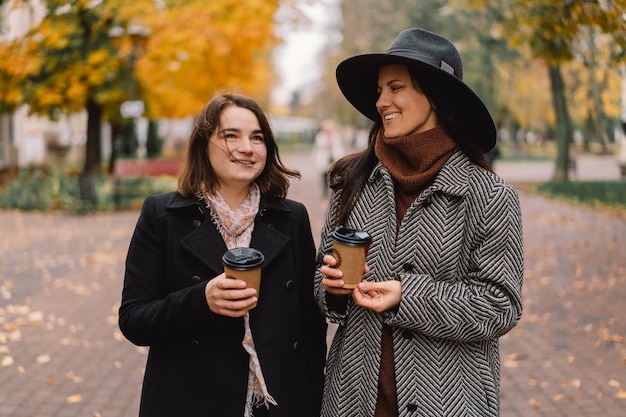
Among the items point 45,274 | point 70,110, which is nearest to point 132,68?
point 70,110

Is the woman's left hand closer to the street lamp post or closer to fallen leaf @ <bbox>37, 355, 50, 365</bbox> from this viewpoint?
fallen leaf @ <bbox>37, 355, 50, 365</bbox>

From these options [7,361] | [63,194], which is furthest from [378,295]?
[63,194]

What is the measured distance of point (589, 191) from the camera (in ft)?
63.1

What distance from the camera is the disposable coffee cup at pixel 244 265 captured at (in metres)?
1.97

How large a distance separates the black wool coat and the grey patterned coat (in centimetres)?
25

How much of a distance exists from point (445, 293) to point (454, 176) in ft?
1.23

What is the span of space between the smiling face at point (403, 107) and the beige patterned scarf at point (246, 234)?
567 mm

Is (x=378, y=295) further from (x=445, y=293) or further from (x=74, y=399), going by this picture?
(x=74, y=399)

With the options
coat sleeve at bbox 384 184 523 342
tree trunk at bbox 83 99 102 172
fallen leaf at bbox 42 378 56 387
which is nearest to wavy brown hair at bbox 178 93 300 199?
coat sleeve at bbox 384 184 523 342

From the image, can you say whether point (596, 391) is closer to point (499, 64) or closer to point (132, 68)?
point (132, 68)

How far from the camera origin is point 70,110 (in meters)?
17.4

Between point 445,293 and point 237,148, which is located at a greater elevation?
point 237,148

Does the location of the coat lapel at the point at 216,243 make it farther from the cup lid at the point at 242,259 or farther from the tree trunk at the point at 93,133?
the tree trunk at the point at 93,133

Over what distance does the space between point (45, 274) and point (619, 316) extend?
7.25 m
